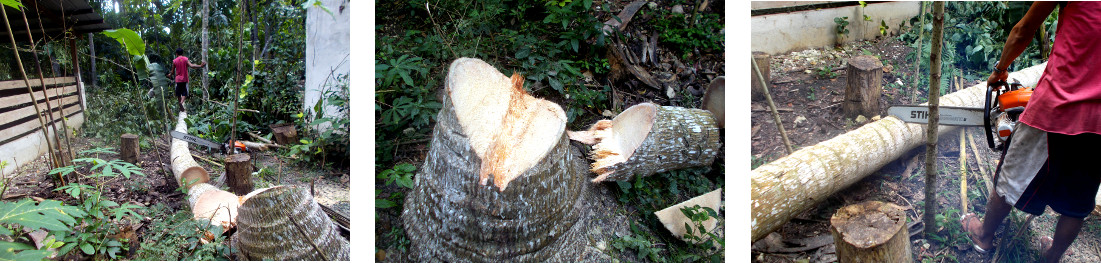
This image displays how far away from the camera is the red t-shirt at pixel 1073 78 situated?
1.61 m

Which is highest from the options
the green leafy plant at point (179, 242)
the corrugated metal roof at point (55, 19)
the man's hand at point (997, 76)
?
the corrugated metal roof at point (55, 19)

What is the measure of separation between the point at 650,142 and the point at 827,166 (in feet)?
2.25

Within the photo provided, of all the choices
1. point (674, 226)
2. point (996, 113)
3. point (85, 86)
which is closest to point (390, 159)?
point (85, 86)

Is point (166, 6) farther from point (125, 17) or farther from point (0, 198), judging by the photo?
point (0, 198)

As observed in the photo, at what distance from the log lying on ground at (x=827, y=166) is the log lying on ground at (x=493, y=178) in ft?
2.40

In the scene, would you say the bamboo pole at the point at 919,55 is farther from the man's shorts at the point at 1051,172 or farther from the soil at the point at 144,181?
the soil at the point at 144,181

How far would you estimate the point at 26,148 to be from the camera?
1.78m

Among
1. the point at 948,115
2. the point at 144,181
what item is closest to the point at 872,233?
the point at 948,115

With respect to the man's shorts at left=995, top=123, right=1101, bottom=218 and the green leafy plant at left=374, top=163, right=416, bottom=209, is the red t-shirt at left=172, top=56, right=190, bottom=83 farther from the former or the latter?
the man's shorts at left=995, top=123, right=1101, bottom=218

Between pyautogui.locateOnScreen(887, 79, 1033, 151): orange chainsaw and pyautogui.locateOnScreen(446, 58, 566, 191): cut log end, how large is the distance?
134 cm

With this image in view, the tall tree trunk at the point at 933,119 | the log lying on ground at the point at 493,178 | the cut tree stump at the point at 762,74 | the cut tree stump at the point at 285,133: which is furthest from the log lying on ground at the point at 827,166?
the cut tree stump at the point at 285,133

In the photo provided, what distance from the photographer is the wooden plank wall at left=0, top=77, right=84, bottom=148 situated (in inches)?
68.7

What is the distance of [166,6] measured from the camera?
1799mm

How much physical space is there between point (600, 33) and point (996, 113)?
147cm
